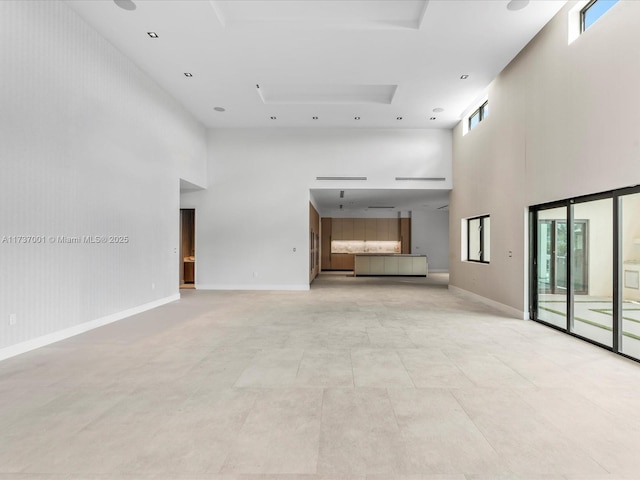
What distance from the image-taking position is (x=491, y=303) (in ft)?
24.5

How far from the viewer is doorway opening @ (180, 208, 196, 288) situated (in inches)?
440

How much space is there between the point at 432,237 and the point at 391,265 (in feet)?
14.2

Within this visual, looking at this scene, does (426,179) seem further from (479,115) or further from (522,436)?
(522,436)

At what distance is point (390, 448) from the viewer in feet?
7.18

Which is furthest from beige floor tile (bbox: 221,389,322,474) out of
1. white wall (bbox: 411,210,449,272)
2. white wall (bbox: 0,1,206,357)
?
white wall (bbox: 411,210,449,272)

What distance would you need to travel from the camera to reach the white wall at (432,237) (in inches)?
706

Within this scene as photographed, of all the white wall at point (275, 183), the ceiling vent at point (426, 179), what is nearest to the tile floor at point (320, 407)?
the white wall at point (275, 183)

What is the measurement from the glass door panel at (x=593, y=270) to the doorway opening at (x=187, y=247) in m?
9.71

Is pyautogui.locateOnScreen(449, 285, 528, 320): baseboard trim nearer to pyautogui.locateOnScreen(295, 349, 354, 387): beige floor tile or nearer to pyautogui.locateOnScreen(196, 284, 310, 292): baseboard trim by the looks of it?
pyautogui.locateOnScreen(295, 349, 354, 387): beige floor tile

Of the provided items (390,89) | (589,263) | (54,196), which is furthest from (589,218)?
(54,196)

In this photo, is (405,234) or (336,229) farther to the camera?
(336,229)

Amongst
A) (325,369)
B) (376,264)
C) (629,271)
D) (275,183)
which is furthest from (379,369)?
(376,264)

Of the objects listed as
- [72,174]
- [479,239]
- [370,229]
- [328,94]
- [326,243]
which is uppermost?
[328,94]

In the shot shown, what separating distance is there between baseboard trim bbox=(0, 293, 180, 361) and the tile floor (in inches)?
10.2
